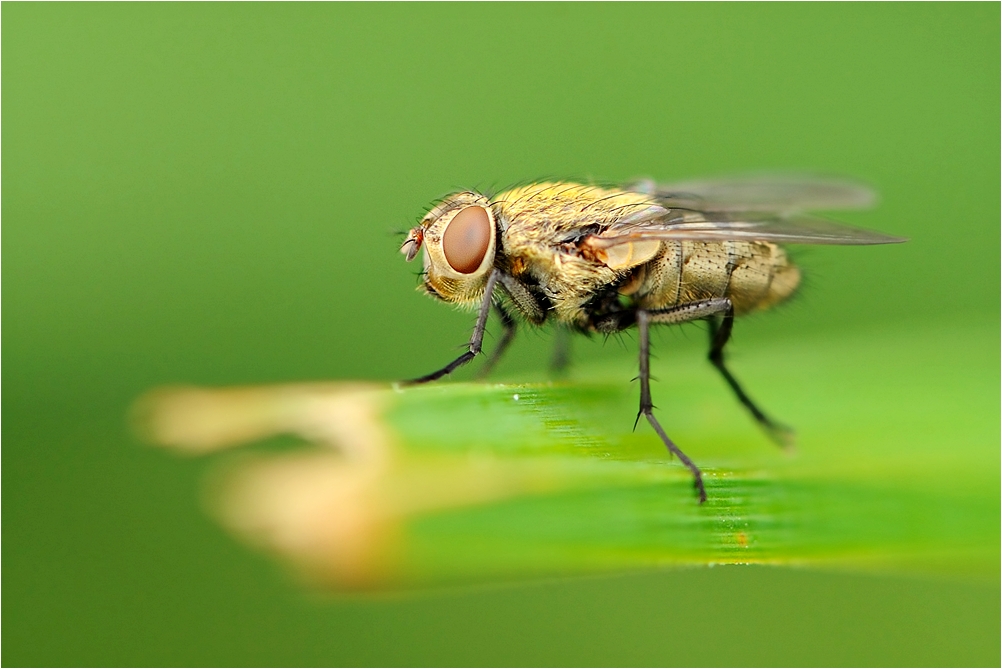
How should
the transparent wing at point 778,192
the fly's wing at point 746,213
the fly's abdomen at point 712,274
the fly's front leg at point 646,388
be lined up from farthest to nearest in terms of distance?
the transparent wing at point 778,192 → the fly's abdomen at point 712,274 → the fly's wing at point 746,213 → the fly's front leg at point 646,388

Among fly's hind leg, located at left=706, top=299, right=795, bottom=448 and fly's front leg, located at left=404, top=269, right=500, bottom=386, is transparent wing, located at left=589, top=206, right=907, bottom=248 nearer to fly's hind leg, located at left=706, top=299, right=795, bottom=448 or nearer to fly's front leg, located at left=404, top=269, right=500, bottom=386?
fly's hind leg, located at left=706, top=299, right=795, bottom=448

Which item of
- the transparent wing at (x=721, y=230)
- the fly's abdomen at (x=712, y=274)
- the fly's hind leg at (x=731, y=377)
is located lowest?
the fly's hind leg at (x=731, y=377)

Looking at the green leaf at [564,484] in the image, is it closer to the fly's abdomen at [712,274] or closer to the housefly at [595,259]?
the housefly at [595,259]

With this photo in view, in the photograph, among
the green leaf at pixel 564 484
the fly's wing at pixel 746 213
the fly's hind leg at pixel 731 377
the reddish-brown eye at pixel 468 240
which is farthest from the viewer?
the reddish-brown eye at pixel 468 240

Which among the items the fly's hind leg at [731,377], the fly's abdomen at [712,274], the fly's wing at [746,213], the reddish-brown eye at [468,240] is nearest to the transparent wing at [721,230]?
the fly's wing at [746,213]

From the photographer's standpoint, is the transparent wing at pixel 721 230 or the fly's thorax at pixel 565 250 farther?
the fly's thorax at pixel 565 250

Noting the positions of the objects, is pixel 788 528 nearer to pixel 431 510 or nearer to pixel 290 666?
pixel 431 510

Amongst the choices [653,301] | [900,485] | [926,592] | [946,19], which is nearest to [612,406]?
[653,301]
